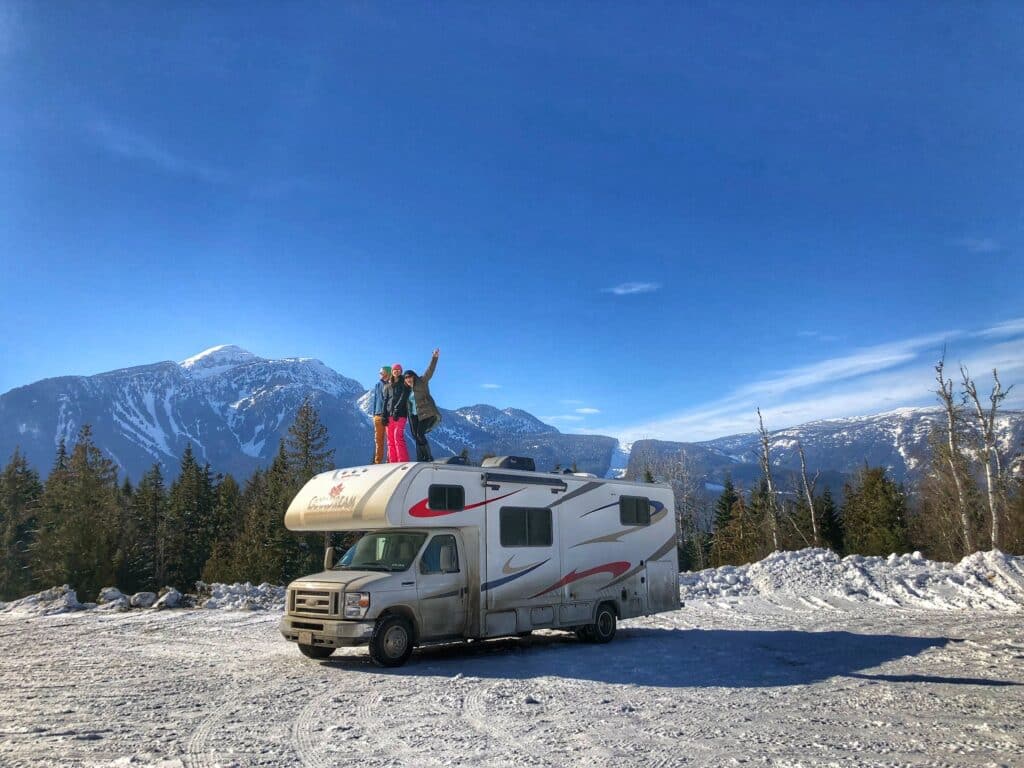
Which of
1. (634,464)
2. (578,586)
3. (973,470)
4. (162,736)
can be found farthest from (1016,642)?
A: (634,464)

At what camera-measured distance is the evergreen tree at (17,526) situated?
41844 mm

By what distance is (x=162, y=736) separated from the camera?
7238 mm

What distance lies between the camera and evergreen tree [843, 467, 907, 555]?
131 ft

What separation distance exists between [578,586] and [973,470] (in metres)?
31.3

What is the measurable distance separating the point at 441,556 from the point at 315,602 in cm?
213

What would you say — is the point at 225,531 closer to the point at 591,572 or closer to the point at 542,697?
the point at 591,572

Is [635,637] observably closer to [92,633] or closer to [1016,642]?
[1016,642]

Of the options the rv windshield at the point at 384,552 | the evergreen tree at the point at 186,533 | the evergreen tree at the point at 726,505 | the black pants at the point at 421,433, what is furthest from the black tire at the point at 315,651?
the evergreen tree at the point at 726,505

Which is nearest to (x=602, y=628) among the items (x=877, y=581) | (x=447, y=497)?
(x=447, y=497)

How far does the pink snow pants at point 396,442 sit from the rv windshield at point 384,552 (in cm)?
184

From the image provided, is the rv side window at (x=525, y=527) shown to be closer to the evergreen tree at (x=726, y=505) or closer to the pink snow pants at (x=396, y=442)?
the pink snow pants at (x=396, y=442)

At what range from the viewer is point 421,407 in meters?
14.2

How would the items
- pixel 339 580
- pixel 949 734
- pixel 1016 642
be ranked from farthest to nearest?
pixel 1016 642 < pixel 339 580 < pixel 949 734

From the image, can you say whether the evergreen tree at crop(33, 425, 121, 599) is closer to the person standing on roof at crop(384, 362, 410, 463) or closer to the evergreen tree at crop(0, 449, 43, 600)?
the evergreen tree at crop(0, 449, 43, 600)
